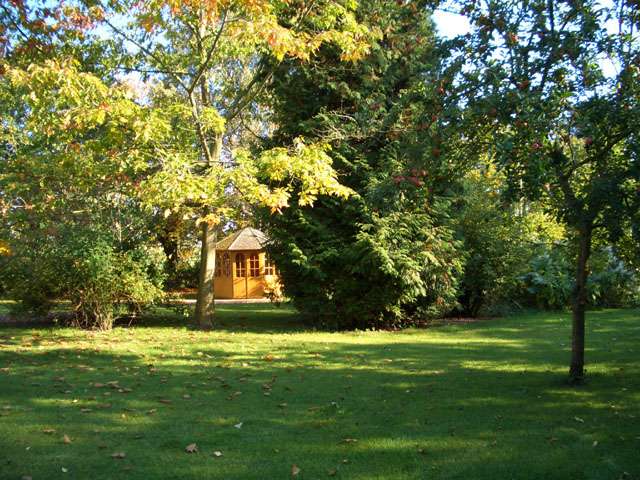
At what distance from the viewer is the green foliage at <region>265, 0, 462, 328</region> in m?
15.0

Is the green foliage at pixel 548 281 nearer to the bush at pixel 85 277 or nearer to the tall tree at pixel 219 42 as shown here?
the tall tree at pixel 219 42

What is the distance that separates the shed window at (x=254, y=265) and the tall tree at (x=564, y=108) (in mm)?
23640

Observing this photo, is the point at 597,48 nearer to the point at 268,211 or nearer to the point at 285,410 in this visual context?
the point at 285,410

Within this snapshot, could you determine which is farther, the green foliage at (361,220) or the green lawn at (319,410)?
the green foliage at (361,220)

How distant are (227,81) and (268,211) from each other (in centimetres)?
645

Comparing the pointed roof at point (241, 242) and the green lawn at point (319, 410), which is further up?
the pointed roof at point (241, 242)

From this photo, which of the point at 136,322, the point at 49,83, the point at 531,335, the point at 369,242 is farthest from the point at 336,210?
the point at 49,83

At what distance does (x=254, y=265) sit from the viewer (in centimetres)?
3067

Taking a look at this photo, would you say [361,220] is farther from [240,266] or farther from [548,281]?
[240,266]

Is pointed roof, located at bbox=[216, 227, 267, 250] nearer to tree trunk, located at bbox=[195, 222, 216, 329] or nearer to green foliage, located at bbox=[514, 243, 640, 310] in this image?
tree trunk, located at bbox=[195, 222, 216, 329]

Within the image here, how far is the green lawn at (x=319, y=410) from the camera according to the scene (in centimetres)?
503

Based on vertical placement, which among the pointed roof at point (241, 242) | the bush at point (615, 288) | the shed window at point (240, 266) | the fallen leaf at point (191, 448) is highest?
the pointed roof at point (241, 242)

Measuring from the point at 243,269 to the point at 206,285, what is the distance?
13313 millimetres

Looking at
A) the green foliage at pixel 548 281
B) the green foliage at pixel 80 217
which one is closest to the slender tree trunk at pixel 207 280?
the green foliage at pixel 80 217
